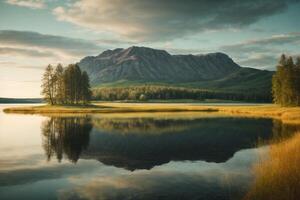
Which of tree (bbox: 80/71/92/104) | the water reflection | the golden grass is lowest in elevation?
the water reflection

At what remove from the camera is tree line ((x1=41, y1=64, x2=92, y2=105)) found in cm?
14025

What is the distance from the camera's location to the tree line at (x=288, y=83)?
125m

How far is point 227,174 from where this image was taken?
969 inches

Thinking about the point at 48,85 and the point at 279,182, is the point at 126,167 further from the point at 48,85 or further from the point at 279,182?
the point at 48,85

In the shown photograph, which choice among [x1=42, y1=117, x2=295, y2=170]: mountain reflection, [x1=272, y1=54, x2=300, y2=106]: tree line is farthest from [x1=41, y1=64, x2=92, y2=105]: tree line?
[x1=42, y1=117, x2=295, y2=170]: mountain reflection

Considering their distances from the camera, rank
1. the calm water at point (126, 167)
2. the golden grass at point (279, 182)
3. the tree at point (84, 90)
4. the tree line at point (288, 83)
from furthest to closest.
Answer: the tree at point (84, 90) < the tree line at point (288, 83) < the calm water at point (126, 167) < the golden grass at point (279, 182)

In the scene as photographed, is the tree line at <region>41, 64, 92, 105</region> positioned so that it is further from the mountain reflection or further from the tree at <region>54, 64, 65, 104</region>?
the mountain reflection

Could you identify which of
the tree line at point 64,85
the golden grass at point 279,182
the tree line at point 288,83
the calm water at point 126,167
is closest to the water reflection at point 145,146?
the calm water at point 126,167

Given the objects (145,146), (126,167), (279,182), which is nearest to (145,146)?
(145,146)

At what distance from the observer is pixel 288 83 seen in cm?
12512

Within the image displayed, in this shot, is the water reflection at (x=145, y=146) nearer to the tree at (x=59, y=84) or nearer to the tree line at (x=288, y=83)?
the tree line at (x=288, y=83)

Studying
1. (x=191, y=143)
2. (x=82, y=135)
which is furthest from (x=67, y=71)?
(x=191, y=143)

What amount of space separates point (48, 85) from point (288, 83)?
96.5m

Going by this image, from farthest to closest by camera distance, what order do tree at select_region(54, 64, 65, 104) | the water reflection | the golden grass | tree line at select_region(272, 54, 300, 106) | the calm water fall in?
tree at select_region(54, 64, 65, 104)
tree line at select_region(272, 54, 300, 106)
the water reflection
the calm water
the golden grass
